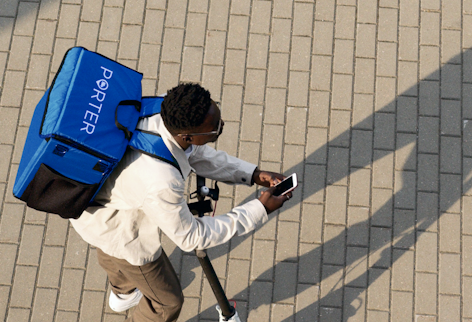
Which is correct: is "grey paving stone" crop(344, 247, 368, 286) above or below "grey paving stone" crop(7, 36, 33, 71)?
below

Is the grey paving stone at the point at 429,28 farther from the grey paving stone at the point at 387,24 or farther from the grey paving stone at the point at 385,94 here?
the grey paving stone at the point at 385,94

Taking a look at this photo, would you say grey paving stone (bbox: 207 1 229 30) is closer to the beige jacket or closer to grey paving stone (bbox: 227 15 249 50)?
grey paving stone (bbox: 227 15 249 50)

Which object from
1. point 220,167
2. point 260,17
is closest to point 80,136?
point 220,167

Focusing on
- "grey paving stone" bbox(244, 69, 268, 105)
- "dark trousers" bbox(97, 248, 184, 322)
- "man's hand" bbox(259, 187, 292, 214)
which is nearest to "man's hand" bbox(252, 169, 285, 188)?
"man's hand" bbox(259, 187, 292, 214)

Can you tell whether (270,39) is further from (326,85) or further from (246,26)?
(326,85)

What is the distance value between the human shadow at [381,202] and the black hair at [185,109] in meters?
1.98

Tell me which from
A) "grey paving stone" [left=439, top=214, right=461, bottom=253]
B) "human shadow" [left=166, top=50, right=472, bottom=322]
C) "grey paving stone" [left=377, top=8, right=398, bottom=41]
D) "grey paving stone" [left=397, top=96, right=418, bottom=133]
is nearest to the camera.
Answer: "human shadow" [left=166, top=50, right=472, bottom=322]

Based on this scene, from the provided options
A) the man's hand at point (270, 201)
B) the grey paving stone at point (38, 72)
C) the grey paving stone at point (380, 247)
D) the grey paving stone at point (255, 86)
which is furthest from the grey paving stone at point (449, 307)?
the grey paving stone at point (38, 72)

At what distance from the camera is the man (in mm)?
2508

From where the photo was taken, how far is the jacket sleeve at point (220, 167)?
3135 millimetres

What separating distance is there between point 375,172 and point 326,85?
0.97 meters

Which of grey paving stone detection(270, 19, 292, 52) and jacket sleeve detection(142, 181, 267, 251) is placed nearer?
jacket sleeve detection(142, 181, 267, 251)

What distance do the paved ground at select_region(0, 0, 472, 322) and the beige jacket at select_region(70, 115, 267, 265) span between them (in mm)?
1265

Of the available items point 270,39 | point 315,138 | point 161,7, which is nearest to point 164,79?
point 161,7
